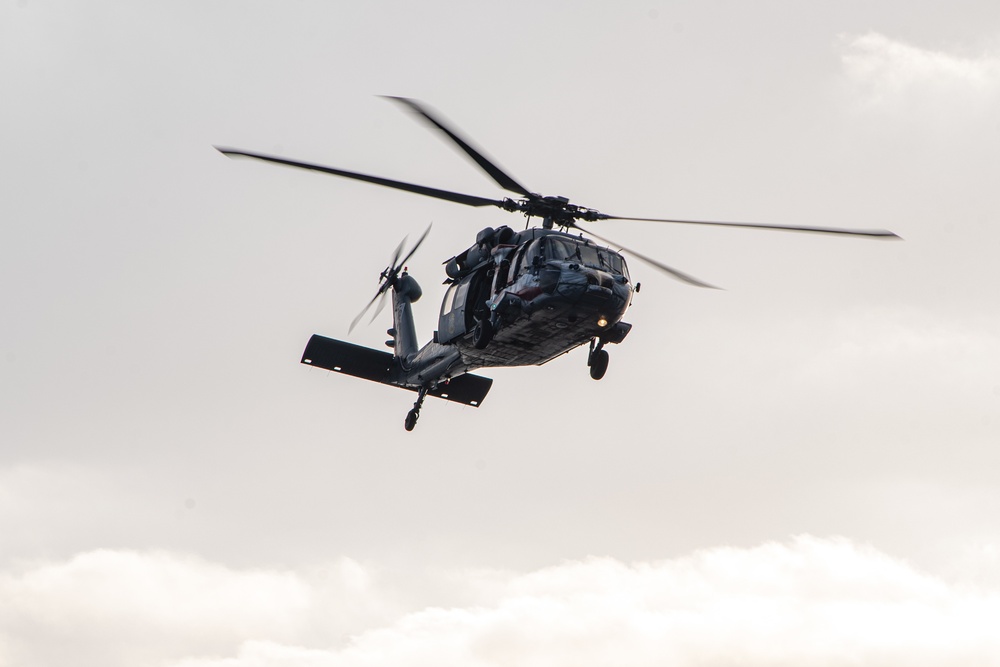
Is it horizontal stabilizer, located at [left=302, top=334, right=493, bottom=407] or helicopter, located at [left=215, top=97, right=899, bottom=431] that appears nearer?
A: helicopter, located at [left=215, top=97, right=899, bottom=431]

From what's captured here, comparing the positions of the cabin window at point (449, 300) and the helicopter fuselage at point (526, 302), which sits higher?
the cabin window at point (449, 300)

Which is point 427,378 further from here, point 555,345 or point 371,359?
point 555,345

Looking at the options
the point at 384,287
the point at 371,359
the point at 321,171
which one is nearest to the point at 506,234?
the point at 321,171

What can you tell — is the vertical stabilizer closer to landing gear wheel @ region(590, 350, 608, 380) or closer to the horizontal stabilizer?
the horizontal stabilizer

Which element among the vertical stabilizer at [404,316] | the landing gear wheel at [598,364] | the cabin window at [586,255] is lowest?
the landing gear wheel at [598,364]

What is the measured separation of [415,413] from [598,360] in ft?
23.7

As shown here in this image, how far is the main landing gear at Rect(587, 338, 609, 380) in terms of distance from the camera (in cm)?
2778

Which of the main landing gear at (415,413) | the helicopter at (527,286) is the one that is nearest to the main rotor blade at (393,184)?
the helicopter at (527,286)

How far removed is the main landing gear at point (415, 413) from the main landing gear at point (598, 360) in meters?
6.82

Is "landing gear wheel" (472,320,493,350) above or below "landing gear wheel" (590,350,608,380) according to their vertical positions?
above

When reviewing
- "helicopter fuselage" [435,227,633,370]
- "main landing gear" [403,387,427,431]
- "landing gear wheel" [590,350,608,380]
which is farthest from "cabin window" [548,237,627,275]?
"main landing gear" [403,387,427,431]

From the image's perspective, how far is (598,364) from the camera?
27828mm

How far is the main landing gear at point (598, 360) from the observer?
27.8 meters

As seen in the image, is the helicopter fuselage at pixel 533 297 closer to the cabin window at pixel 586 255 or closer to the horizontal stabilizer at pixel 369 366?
the cabin window at pixel 586 255
